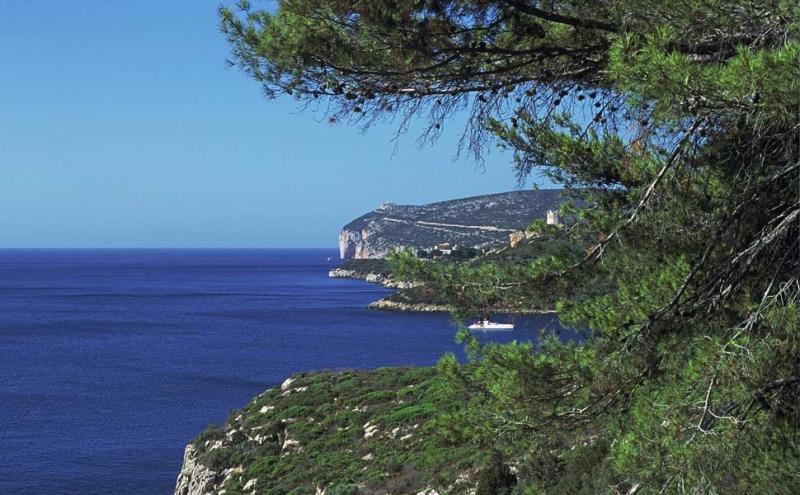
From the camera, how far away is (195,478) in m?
19.0

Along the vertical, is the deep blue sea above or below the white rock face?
below

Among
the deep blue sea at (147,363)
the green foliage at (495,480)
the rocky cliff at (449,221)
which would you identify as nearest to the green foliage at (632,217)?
the deep blue sea at (147,363)

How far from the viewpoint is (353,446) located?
59.4 feet

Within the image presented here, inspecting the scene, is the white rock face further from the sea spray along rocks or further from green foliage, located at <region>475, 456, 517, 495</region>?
green foliage, located at <region>475, 456, 517, 495</region>

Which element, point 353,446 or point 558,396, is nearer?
point 558,396

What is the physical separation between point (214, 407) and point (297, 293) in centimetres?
7441

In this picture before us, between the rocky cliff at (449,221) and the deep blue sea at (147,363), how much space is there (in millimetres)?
29289

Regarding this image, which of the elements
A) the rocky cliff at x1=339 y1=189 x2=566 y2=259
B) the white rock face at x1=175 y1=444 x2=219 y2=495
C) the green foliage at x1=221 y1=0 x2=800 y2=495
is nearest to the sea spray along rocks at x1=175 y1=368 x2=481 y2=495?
the white rock face at x1=175 y1=444 x2=219 y2=495

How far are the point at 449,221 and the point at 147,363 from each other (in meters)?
102

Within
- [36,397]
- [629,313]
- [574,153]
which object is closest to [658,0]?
[574,153]

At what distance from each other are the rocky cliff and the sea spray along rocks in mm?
76521

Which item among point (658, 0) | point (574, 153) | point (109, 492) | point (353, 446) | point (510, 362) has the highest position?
point (658, 0)

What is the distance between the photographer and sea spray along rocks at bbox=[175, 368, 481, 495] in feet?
49.1

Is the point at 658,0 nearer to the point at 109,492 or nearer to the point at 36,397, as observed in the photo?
the point at 109,492
